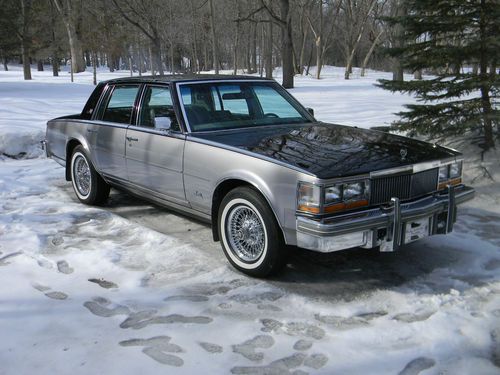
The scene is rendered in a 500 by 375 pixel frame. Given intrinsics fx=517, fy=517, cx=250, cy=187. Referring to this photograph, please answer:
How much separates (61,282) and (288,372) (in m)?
2.11

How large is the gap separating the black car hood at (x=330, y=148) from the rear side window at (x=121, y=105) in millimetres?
1357

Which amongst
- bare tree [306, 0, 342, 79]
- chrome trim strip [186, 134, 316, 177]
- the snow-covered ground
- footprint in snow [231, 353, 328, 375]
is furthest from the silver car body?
bare tree [306, 0, 342, 79]

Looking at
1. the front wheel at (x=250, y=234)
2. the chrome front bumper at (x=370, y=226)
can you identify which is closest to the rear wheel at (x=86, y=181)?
the front wheel at (x=250, y=234)

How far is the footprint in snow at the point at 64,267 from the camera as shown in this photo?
4281 millimetres

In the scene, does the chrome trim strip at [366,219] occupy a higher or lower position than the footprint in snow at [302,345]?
higher

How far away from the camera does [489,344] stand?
310 centimetres

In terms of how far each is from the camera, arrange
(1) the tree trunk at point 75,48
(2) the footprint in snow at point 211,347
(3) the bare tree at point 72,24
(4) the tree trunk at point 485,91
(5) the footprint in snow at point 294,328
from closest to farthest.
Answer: (2) the footprint in snow at point 211,347 < (5) the footprint in snow at point 294,328 < (4) the tree trunk at point 485,91 < (3) the bare tree at point 72,24 < (1) the tree trunk at point 75,48

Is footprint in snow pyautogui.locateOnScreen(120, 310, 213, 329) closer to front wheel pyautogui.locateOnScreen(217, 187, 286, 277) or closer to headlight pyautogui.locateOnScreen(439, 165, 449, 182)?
front wheel pyautogui.locateOnScreen(217, 187, 286, 277)

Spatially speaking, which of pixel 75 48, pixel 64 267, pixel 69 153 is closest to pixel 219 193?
pixel 64 267

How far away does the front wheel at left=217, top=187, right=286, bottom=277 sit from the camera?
3891 millimetres

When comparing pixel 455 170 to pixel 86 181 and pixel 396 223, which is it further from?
pixel 86 181

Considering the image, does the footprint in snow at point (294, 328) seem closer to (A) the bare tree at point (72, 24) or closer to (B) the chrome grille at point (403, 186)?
(B) the chrome grille at point (403, 186)

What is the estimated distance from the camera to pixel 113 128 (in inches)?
226

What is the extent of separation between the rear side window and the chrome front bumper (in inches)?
110
